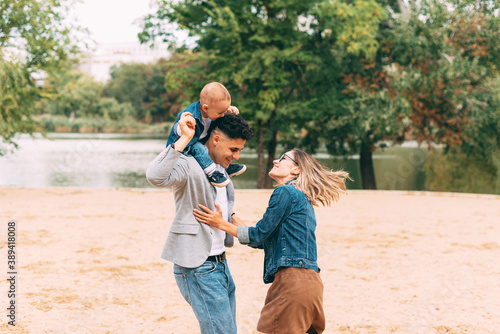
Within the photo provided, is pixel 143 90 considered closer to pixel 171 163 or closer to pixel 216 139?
pixel 216 139

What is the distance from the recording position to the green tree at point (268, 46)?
19484mm

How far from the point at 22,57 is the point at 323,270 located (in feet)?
45.2

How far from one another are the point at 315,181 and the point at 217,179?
0.67 m

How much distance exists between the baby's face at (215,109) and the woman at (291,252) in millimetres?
529

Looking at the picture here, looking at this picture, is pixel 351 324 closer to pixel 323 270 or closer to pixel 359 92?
pixel 323 270

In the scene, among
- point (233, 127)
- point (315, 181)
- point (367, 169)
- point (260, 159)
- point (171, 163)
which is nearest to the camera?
point (171, 163)

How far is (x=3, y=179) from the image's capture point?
32.3 m

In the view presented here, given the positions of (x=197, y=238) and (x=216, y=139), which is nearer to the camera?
(x=197, y=238)

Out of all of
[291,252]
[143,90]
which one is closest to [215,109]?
[291,252]

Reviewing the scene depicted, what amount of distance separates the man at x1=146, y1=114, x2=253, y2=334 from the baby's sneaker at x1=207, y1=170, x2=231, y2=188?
34mm

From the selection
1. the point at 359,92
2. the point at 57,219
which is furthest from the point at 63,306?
the point at 359,92

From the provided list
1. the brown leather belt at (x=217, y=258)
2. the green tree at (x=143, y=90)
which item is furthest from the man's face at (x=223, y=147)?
the green tree at (x=143, y=90)

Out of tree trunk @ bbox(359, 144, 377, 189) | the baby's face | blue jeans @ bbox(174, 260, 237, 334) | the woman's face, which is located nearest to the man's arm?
the baby's face

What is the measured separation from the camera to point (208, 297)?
2.94 meters
